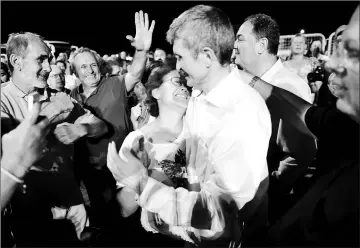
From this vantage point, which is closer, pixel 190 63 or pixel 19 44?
pixel 190 63

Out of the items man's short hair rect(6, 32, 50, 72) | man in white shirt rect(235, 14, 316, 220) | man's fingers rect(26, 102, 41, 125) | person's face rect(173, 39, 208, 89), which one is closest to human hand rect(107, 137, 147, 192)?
man's fingers rect(26, 102, 41, 125)

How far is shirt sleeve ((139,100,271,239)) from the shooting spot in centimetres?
142

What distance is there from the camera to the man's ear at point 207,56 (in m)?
1.66

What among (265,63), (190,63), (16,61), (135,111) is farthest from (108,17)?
(190,63)

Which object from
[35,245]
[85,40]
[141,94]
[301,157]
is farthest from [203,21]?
[85,40]

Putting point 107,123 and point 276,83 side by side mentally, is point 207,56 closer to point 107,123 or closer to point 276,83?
point 276,83

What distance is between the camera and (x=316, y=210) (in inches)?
51.9

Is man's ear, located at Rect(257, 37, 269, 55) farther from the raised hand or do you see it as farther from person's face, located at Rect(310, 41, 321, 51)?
person's face, located at Rect(310, 41, 321, 51)

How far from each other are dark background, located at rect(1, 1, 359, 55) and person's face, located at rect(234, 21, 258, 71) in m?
7.90

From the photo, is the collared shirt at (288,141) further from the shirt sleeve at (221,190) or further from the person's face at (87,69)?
the person's face at (87,69)

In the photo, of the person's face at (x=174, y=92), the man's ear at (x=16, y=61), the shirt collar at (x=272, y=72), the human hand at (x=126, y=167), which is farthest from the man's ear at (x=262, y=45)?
the human hand at (x=126, y=167)

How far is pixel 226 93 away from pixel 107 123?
2022 mm

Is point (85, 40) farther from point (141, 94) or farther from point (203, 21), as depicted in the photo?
point (203, 21)

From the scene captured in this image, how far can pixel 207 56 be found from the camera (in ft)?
5.49
